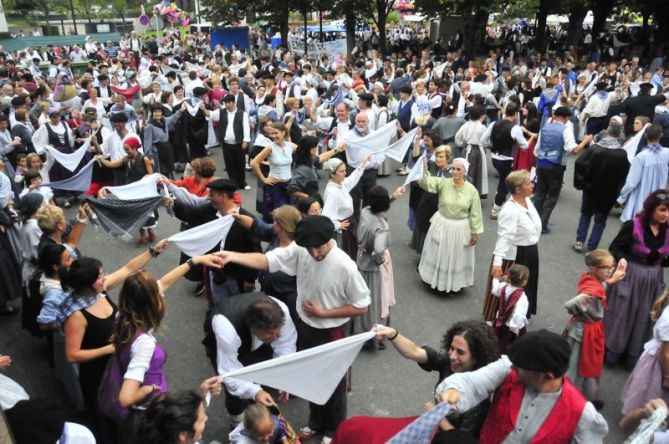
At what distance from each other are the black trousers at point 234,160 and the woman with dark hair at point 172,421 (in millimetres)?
7492

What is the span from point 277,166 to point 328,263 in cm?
389

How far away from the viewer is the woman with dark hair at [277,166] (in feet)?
24.1

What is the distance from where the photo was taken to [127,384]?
303 centimetres

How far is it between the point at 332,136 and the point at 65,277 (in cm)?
600

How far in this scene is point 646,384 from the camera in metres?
3.90

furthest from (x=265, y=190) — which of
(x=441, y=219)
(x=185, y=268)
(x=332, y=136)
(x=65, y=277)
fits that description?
(x=65, y=277)

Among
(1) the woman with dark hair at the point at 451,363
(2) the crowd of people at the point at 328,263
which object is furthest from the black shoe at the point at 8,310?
(1) the woman with dark hair at the point at 451,363

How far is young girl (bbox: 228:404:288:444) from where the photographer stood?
297 cm

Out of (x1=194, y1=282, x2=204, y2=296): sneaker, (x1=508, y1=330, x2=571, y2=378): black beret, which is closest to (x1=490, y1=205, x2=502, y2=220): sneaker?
(x1=194, y1=282, x2=204, y2=296): sneaker

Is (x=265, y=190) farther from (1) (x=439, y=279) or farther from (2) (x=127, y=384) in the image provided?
(2) (x=127, y=384)

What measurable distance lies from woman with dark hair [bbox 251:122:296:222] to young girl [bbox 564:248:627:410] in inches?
165

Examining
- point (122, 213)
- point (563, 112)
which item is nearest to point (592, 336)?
point (122, 213)

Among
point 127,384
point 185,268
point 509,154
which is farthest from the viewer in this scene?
point 509,154

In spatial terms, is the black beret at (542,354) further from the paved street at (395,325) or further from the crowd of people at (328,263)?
the paved street at (395,325)
